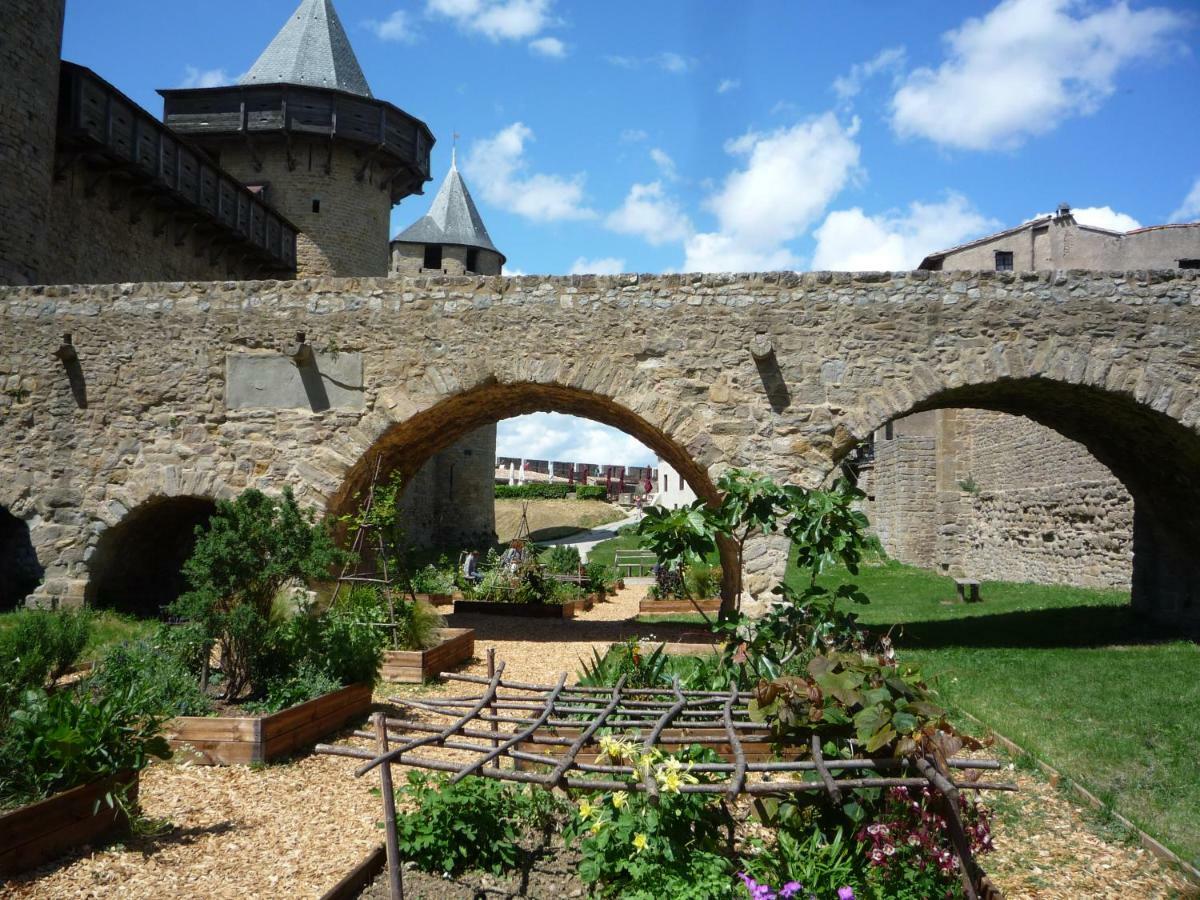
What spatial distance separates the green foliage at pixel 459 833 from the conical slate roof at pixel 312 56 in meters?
22.5

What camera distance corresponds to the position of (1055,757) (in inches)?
241

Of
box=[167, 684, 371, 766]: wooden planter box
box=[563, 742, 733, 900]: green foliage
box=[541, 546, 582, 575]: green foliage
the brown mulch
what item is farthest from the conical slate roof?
box=[563, 742, 733, 900]: green foliage

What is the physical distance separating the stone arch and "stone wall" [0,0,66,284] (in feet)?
38.2

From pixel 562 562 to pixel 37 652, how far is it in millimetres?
13766

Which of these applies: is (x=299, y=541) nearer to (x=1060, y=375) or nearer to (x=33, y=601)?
(x=33, y=601)

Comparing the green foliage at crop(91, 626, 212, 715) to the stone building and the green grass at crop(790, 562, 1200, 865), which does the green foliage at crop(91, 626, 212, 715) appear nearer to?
the green grass at crop(790, 562, 1200, 865)

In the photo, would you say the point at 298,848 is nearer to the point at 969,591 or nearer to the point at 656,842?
the point at 656,842

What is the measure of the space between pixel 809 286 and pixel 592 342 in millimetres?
2299

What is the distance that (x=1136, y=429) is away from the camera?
10.1m

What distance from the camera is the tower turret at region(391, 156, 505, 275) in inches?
1184

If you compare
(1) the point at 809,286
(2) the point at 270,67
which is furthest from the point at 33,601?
(2) the point at 270,67

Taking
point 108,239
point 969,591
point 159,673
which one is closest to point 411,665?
point 159,673

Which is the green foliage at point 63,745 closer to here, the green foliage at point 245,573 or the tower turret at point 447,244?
the green foliage at point 245,573

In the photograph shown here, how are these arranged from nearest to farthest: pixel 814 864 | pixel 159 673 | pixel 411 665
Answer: pixel 814 864, pixel 159 673, pixel 411 665
